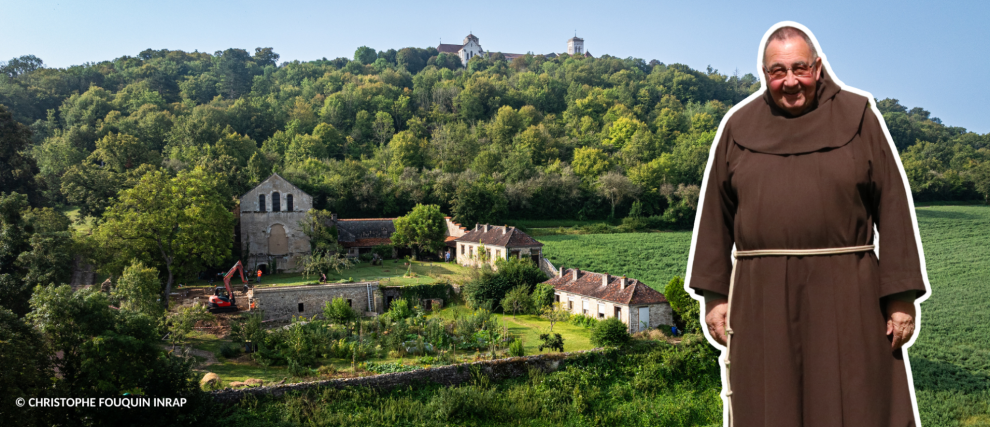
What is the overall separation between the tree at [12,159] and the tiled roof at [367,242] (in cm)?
1949

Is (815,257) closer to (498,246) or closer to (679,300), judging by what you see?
(679,300)

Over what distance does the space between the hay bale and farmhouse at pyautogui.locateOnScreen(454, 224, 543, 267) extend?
17.5m

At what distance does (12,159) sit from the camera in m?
36.1

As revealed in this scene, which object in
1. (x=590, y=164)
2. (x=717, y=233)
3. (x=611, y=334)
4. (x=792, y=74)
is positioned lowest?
(x=611, y=334)

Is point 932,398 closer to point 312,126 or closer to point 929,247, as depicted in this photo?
point 929,247

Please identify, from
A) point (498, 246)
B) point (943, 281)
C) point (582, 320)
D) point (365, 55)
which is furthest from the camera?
point (365, 55)

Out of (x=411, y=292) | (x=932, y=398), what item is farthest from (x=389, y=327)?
(x=932, y=398)

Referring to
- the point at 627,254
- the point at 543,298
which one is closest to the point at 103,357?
the point at 543,298

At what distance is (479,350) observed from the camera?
81.0 feet

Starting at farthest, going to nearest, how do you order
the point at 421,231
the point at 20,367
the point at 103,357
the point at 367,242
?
the point at 367,242
the point at 421,231
the point at 103,357
the point at 20,367

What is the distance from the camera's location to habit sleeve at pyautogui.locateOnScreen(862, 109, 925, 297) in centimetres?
354

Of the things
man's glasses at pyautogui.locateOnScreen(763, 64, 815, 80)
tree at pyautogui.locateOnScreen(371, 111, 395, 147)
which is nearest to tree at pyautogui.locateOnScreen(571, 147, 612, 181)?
tree at pyautogui.locateOnScreen(371, 111, 395, 147)

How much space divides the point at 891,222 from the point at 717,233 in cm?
103

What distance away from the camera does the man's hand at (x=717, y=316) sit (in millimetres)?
4219
